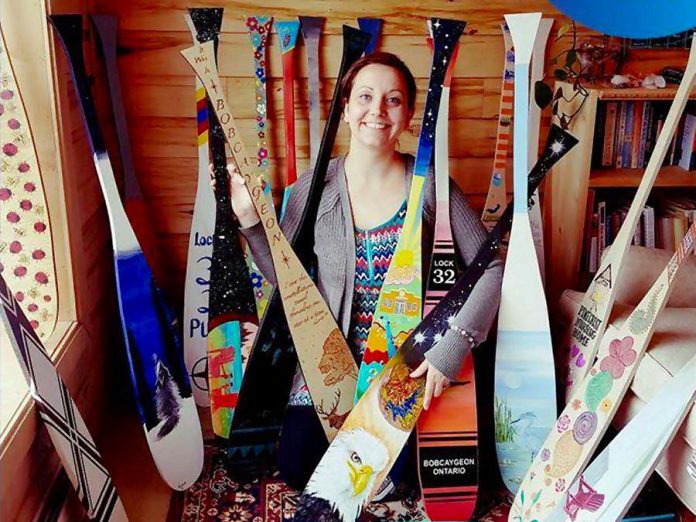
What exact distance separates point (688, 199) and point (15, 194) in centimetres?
190

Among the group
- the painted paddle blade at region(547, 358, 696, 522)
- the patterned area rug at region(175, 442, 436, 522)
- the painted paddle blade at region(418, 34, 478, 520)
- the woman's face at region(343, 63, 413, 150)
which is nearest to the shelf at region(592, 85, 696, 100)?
the painted paddle blade at region(418, 34, 478, 520)

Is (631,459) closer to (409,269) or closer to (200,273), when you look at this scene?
(409,269)

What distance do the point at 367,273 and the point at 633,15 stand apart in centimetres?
95

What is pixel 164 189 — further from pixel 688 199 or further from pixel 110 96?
pixel 688 199

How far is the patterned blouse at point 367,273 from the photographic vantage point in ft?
6.16

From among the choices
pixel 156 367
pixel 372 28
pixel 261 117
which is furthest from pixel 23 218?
pixel 372 28

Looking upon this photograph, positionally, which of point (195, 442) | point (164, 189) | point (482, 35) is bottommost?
point (195, 442)

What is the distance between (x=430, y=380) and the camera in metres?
1.80

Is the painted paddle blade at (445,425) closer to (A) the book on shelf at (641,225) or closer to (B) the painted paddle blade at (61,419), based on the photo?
(A) the book on shelf at (641,225)

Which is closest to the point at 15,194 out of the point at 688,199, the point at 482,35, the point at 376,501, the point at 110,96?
the point at 110,96

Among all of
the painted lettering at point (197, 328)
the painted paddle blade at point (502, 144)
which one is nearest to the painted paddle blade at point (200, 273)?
the painted lettering at point (197, 328)

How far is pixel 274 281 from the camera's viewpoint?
1.92m

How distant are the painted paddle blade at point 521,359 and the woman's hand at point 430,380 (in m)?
0.16

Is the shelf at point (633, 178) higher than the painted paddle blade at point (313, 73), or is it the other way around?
the painted paddle blade at point (313, 73)
